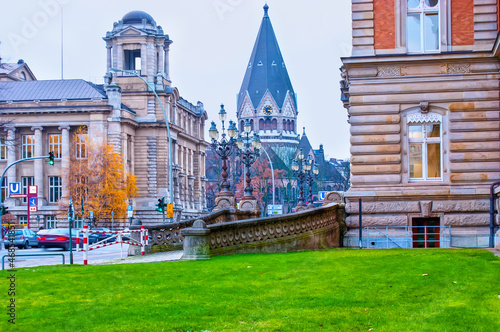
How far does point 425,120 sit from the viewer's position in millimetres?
26016

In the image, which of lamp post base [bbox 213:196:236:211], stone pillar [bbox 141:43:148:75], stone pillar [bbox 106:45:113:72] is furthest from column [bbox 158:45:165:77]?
lamp post base [bbox 213:196:236:211]

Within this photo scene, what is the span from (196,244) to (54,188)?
77.1 m

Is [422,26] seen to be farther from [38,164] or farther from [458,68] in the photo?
[38,164]

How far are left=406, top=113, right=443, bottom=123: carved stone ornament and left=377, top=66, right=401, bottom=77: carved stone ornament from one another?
1.43 metres

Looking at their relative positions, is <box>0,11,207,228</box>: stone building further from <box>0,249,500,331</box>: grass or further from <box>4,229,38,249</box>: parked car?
<box>0,249,500,331</box>: grass

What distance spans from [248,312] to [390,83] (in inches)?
624

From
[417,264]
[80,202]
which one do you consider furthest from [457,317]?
[80,202]

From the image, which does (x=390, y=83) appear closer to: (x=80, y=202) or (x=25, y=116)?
(x=80, y=202)

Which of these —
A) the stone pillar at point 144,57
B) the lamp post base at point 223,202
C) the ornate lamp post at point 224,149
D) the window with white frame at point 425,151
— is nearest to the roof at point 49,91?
the stone pillar at point 144,57

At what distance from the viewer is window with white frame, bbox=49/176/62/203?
3748 inches

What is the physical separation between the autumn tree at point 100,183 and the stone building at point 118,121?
206 inches

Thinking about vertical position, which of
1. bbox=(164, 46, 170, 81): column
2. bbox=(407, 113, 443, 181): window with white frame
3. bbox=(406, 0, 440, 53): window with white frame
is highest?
bbox=(164, 46, 170, 81): column

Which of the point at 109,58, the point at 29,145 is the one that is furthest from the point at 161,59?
the point at 29,145

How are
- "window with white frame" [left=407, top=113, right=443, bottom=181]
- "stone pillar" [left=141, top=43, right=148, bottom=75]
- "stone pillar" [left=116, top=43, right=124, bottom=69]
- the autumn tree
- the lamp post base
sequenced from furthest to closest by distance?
"stone pillar" [left=141, top=43, right=148, bottom=75] < "stone pillar" [left=116, top=43, right=124, bottom=69] < the autumn tree < the lamp post base < "window with white frame" [left=407, top=113, right=443, bottom=181]
